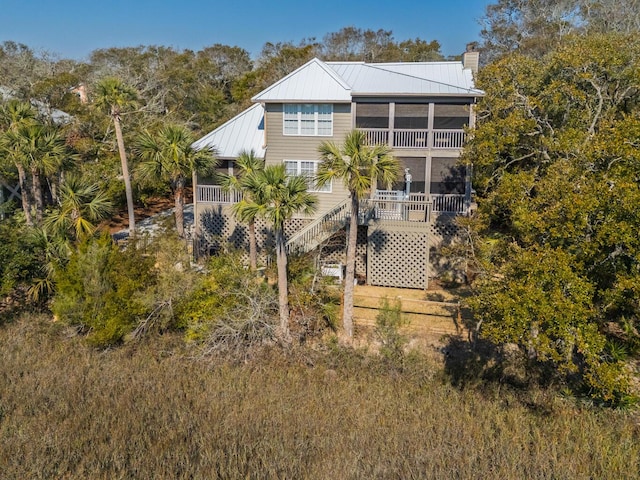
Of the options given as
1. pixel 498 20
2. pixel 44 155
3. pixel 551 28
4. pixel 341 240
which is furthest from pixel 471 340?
pixel 498 20

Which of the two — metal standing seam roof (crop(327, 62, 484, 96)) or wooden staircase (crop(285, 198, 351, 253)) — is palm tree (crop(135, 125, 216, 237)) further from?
metal standing seam roof (crop(327, 62, 484, 96))

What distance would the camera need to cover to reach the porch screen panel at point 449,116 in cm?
1991

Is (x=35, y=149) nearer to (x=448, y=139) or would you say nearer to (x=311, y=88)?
(x=311, y=88)

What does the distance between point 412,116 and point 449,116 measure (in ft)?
4.97

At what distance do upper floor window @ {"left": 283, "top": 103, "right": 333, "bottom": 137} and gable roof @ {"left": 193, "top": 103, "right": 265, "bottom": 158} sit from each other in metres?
1.79

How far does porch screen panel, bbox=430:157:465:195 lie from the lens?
20.2 metres

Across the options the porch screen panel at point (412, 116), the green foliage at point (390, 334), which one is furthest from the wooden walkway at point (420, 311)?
the porch screen panel at point (412, 116)

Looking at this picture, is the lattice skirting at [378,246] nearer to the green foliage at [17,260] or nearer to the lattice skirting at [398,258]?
the lattice skirting at [398,258]

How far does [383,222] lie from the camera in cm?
1820

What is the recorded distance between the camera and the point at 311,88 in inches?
805

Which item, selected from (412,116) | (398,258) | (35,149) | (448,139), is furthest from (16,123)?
(448,139)

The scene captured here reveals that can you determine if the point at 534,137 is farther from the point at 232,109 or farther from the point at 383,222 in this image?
the point at 232,109

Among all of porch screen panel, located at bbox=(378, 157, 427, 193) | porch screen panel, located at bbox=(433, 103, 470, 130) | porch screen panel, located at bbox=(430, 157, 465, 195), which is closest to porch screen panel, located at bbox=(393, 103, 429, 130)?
porch screen panel, located at bbox=(433, 103, 470, 130)

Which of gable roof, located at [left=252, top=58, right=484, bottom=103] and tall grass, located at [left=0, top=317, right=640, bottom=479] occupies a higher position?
gable roof, located at [left=252, top=58, right=484, bottom=103]
